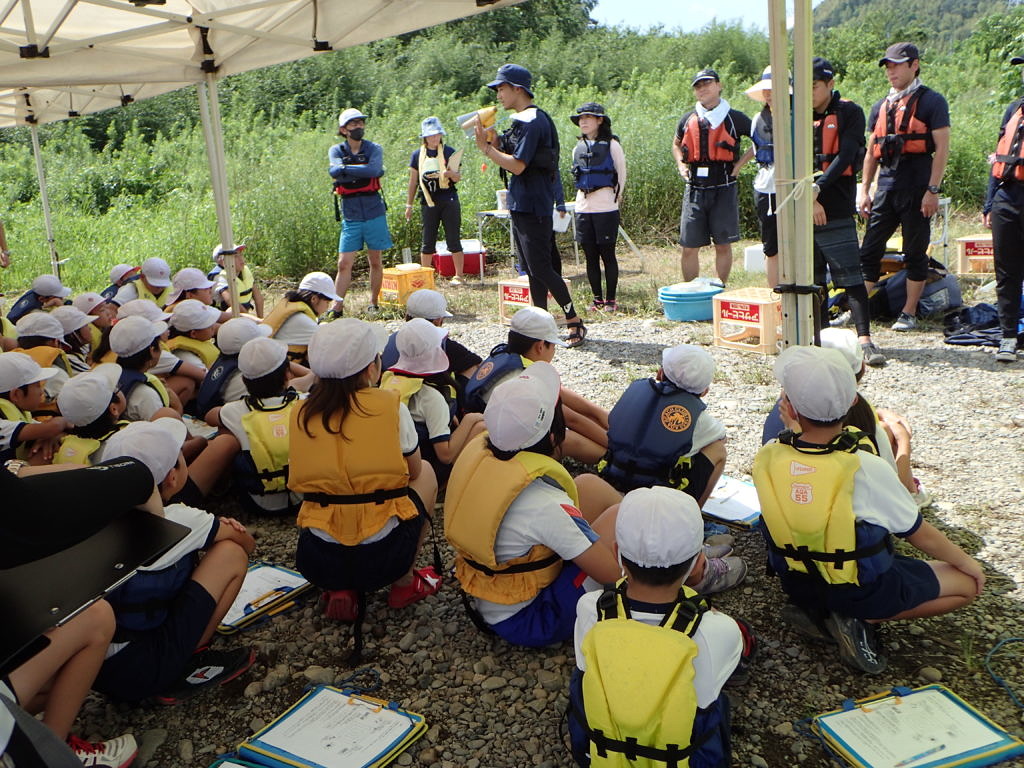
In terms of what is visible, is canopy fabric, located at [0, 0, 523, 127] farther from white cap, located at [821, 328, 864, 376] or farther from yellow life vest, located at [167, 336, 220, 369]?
white cap, located at [821, 328, 864, 376]

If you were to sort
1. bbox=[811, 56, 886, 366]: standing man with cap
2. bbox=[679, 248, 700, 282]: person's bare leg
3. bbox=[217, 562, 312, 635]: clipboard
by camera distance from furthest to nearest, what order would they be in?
bbox=[679, 248, 700, 282]: person's bare leg → bbox=[811, 56, 886, 366]: standing man with cap → bbox=[217, 562, 312, 635]: clipboard

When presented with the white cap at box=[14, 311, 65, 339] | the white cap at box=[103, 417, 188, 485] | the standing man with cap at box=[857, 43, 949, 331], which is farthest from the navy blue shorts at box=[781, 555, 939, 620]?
the white cap at box=[14, 311, 65, 339]

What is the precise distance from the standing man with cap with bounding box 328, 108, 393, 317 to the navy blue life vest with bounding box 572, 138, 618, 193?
1887 millimetres

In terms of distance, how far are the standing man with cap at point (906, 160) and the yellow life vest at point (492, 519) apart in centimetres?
428

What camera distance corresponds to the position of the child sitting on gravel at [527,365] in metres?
3.99

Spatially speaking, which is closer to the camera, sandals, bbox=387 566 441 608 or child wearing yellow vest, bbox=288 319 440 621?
child wearing yellow vest, bbox=288 319 440 621

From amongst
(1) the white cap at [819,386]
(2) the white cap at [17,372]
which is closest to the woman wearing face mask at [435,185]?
(2) the white cap at [17,372]

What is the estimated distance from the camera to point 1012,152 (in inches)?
205

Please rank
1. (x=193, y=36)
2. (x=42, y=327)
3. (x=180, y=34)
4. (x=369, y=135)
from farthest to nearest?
(x=369, y=135) < (x=180, y=34) < (x=193, y=36) < (x=42, y=327)

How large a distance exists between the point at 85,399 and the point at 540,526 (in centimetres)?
197

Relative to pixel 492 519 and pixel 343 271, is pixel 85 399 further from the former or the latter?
pixel 343 271

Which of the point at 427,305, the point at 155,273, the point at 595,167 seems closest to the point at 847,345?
the point at 427,305

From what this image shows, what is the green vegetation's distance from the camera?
Answer: 37.5 feet

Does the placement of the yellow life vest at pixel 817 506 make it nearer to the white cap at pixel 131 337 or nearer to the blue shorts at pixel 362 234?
the white cap at pixel 131 337
